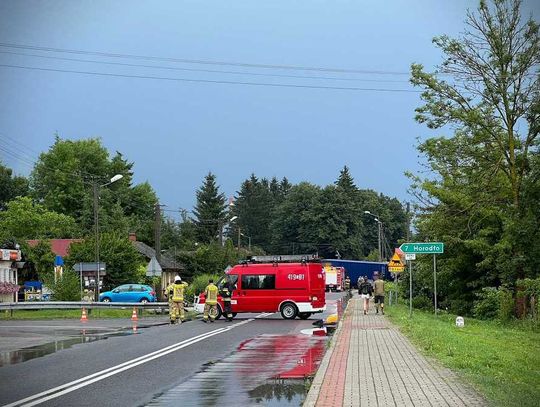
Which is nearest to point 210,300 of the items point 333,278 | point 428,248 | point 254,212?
point 428,248

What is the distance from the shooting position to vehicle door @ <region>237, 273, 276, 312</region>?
31.9 m

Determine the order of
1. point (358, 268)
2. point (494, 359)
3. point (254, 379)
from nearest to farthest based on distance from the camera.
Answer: point (254, 379) → point (494, 359) → point (358, 268)

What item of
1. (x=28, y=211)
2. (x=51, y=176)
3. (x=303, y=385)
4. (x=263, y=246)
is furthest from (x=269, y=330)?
(x=263, y=246)

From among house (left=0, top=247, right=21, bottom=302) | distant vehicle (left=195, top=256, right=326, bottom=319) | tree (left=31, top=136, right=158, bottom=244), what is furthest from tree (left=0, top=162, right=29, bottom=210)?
distant vehicle (left=195, top=256, right=326, bottom=319)

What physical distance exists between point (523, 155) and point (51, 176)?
257 ft

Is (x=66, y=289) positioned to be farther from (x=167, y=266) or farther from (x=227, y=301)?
(x=167, y=266)

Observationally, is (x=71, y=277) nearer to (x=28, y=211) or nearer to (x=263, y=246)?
(x=28, y=211)

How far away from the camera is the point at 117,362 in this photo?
15734 mm

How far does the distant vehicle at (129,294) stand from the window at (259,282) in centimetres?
2014

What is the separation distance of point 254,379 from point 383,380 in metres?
2.33

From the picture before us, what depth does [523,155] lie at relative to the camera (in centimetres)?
3459

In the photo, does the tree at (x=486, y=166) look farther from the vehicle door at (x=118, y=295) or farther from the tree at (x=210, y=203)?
the tree at (x=210, y=203)

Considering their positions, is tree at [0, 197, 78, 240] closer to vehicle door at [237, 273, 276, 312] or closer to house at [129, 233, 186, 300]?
house at [129, 233, 186, 300]

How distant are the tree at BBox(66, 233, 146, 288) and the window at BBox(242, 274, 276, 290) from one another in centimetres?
2490
